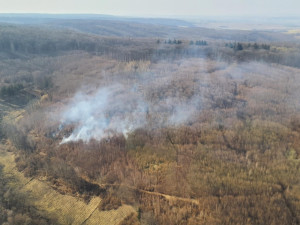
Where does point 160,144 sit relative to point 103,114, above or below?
below

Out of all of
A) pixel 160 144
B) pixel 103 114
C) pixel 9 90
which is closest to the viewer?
pixel 160 144

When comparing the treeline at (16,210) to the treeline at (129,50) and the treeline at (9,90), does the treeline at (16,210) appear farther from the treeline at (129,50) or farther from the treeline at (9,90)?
the treeline at (129,50)

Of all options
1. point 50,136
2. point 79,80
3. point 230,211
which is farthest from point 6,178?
point 79,80

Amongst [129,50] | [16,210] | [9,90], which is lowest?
[16,210]

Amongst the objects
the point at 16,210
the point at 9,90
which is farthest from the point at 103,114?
the point at 9,90

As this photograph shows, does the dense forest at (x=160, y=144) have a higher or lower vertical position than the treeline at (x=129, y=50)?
lower

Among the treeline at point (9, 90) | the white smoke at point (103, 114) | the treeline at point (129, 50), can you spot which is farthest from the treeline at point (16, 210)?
the treeline at point (129, 50)

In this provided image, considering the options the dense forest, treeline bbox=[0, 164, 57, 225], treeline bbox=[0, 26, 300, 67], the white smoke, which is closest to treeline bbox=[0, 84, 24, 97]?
the dense forest

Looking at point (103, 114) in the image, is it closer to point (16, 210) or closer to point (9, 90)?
point (16, 210)

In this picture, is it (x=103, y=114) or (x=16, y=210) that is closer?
(x=16, y=210)

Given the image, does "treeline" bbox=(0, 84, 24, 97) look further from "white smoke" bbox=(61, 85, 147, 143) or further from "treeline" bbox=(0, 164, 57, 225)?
"treeline" bbox=(0, 164, 57, 225)
